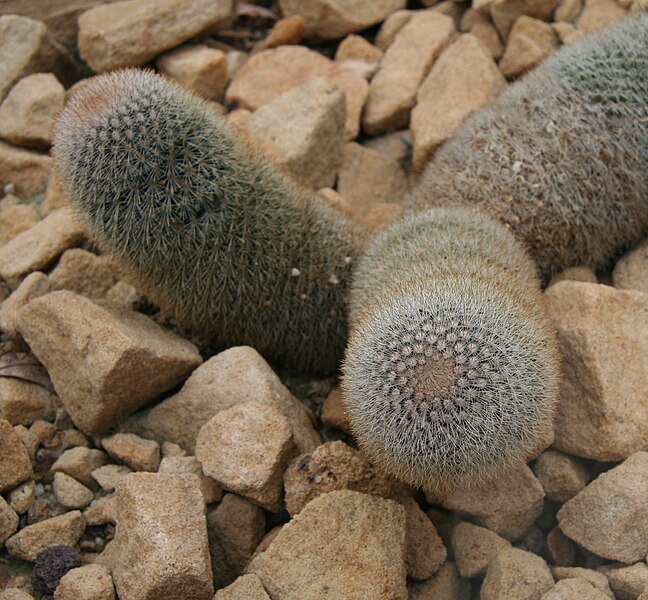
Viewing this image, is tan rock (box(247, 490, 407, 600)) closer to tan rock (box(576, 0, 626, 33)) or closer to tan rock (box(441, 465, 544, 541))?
tan rock (box(441, 465, 544, 541))

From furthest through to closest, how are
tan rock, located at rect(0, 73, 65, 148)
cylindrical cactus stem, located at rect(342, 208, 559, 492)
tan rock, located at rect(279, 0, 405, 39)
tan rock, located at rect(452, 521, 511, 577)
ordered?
tan rock, located at rect(279, 0, 405, 39) < tan rock, located at rect(0, 73, 65, 148) < tan rock, located at rect(452, 521, 511, 577) < cylindrical cactus stem, located at rect(342, 208, 559, 492)

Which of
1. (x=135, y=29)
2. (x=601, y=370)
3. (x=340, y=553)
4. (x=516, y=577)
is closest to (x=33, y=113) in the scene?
(x=135, y=29)

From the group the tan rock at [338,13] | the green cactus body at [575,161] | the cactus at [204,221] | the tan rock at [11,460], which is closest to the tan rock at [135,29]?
the tan rock at [338,13]

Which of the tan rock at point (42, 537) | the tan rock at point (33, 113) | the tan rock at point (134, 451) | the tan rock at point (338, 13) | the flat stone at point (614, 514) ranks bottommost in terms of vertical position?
the tan rock at point (134, 451)

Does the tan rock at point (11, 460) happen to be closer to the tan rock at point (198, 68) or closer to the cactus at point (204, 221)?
the cactus at point (204, 221)

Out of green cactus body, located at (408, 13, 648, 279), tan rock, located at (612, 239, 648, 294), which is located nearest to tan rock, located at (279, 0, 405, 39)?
green cactus body, located at (408, 13, 648, 279)

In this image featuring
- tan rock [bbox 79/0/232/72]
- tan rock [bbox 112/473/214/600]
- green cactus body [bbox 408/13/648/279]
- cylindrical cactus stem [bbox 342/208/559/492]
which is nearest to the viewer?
cylindrical cactus stem [bbox 342/208/559/492]

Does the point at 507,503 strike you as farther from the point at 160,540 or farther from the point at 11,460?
the point at 11,460
